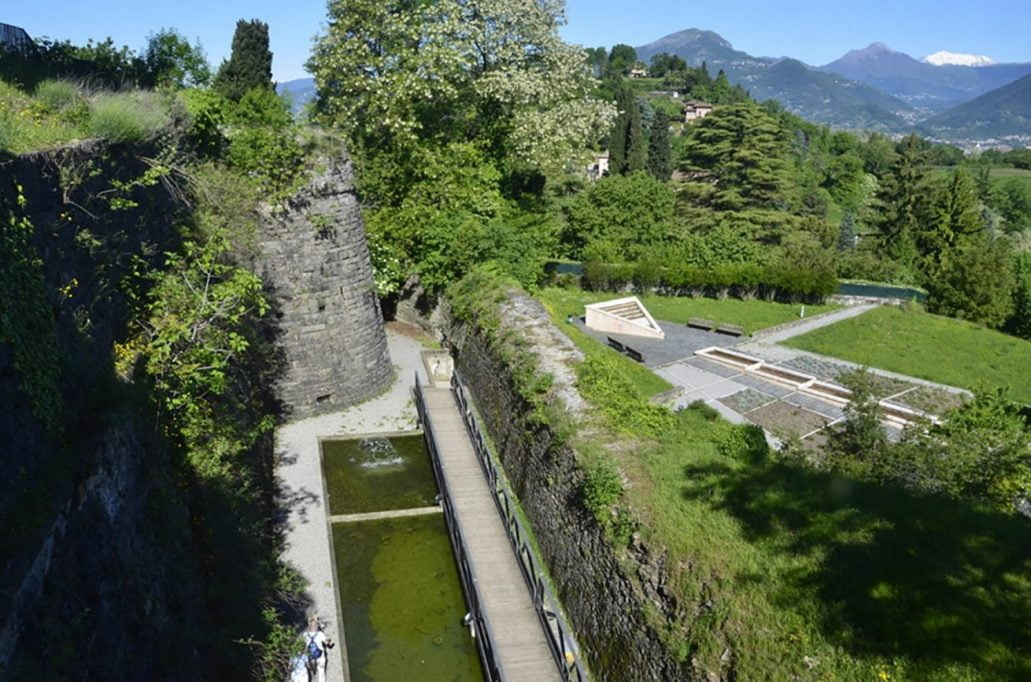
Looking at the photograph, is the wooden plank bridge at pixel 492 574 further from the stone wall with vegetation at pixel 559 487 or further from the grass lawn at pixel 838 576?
the grass lawn at pixel 838 576

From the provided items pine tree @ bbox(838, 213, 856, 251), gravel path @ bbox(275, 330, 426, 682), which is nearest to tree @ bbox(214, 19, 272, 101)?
gravel path @ bbox(275, 330, 426, 682)

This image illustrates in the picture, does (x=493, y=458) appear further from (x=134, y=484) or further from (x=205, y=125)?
(x=205, y=125)

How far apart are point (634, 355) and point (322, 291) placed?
9059 mm

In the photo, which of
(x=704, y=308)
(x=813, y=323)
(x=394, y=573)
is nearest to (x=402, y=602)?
(x=394, y=573)

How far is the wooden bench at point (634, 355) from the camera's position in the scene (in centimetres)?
1993

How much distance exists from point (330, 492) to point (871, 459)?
922cm

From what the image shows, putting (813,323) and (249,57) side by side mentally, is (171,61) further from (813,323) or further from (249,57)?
(813,323)

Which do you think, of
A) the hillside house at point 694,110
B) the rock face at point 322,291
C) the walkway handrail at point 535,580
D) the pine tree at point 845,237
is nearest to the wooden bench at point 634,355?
the walkway handrail at point 535,580

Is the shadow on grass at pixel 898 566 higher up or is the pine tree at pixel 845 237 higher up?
the shadow on grass at pixel 898 566

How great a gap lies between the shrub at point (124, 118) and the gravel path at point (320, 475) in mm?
6414

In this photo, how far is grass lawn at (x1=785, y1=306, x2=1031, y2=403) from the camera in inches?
833

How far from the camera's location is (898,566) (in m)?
6.32

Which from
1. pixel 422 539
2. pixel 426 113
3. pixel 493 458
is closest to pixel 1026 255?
pixel 426 113

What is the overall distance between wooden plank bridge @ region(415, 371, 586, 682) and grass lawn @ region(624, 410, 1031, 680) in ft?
6.81
